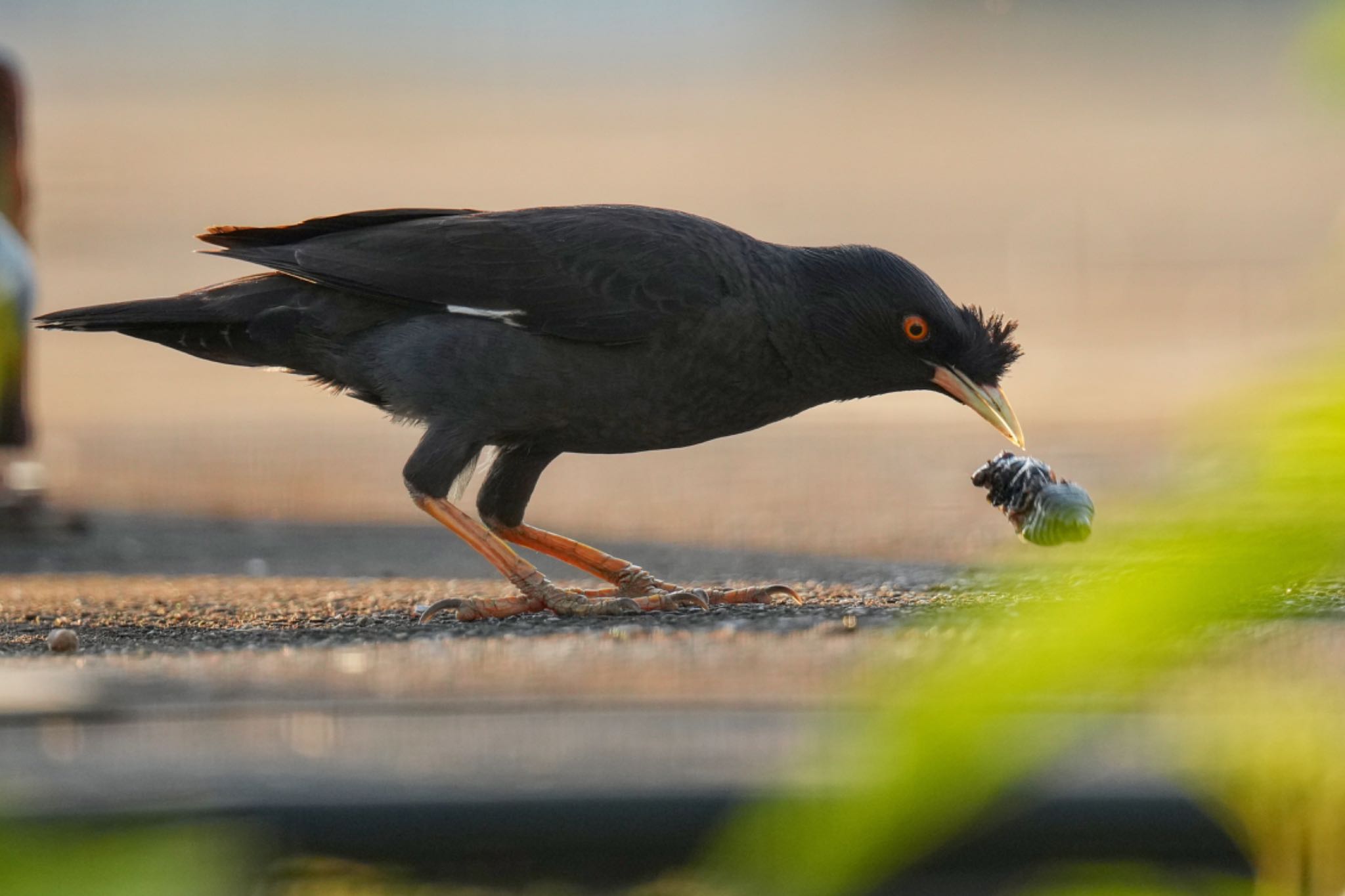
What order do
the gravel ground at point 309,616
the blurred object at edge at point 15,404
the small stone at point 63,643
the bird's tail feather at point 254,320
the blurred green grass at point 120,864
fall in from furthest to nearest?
the blurred object at edge at point 15,404, the bird's tail feather at point 254,320, the gravel ground at point 309,616, the small stone at point 63,643, the blurred green grass at point 120,864

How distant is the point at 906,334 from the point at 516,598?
1.28m

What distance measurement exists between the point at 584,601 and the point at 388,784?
2.49 metres

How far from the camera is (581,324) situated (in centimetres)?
474

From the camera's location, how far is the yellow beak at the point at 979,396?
4.70 metres

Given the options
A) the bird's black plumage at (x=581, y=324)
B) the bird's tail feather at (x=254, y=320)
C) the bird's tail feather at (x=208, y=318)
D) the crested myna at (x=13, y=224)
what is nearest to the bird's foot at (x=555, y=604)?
the bird's black plumage at (x=581, y=324)

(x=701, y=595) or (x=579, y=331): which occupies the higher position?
(x=579, y=331)

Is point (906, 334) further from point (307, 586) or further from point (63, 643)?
point (63, 643)

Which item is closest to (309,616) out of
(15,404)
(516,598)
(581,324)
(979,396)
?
(516,598)

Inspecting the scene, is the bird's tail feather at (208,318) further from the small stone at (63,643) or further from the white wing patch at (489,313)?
the small stone at (63,643)

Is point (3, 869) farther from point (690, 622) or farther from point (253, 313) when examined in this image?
point (253, 313)

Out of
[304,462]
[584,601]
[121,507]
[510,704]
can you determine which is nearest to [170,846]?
[510,704]

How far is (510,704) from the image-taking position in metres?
2.69

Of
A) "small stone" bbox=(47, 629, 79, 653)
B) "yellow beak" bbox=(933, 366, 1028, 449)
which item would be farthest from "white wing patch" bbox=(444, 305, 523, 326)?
"small stone" bbox=(47, 629, 79, 653)

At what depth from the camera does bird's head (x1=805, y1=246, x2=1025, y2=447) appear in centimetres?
475
